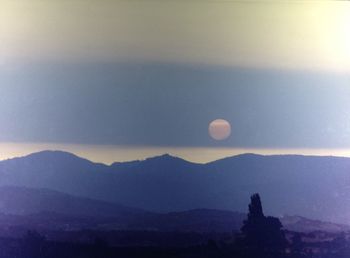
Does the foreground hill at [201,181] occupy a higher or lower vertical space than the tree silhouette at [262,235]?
higher

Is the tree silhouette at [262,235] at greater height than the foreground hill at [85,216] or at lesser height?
lesser

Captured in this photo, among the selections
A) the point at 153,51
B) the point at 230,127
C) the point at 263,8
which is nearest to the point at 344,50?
the point at 263,8

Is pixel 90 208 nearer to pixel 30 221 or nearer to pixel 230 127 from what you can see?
pixel 30 221

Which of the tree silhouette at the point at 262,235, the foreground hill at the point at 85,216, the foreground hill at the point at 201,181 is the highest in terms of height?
the foreground hill at the point at 201,181

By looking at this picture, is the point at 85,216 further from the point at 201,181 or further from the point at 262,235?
the point at 262,235

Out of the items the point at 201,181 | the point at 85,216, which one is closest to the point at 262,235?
the point at 201,181
